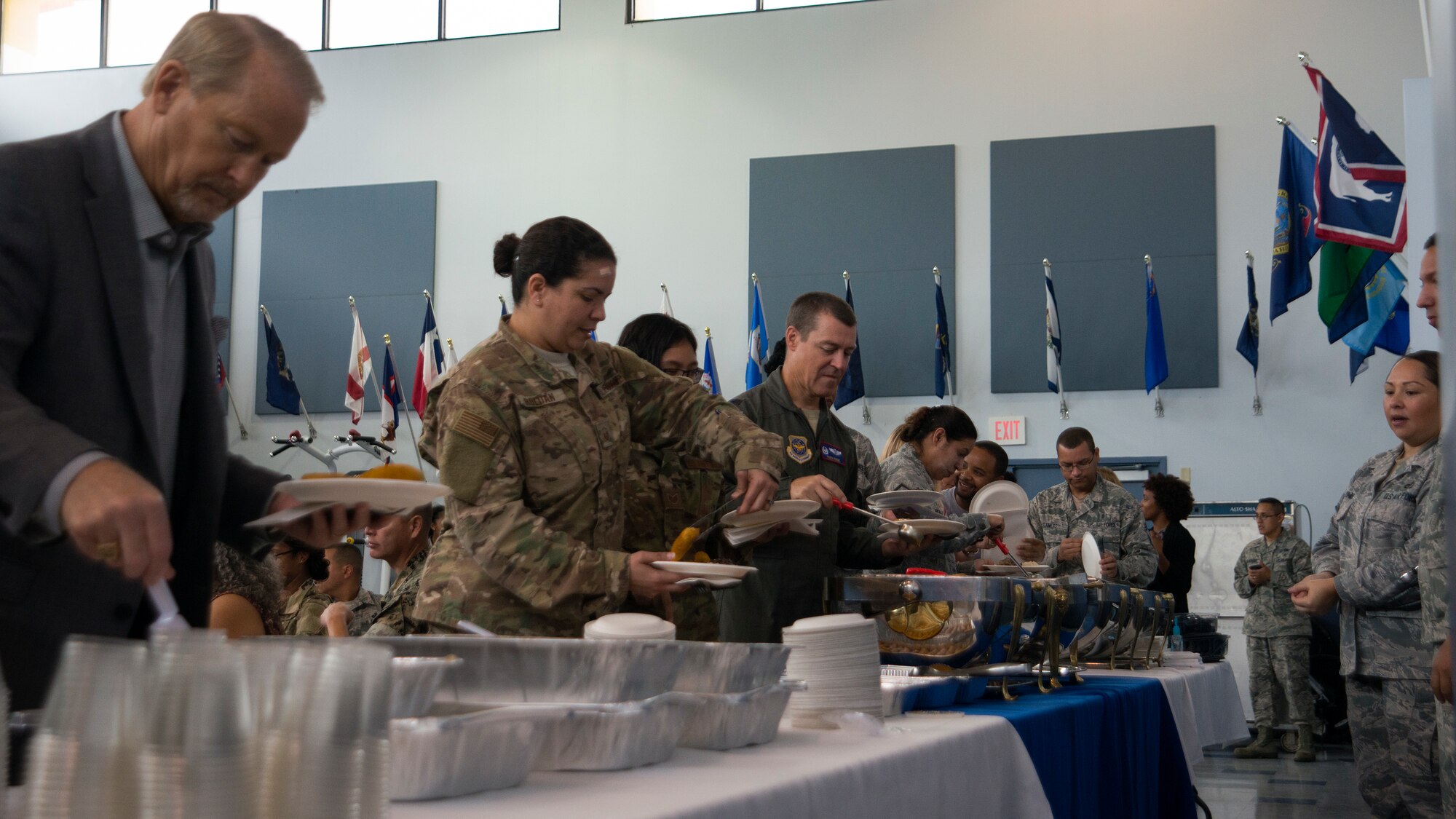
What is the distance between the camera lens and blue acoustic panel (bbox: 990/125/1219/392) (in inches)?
390

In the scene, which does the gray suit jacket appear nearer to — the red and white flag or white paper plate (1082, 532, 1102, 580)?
white paper plate (1082, 532, 1102, 580)

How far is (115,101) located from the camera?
Result: 1252 centimetres

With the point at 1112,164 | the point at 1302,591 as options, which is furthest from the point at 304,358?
the point at 1302,591

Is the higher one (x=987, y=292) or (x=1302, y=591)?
(x=987, y=292)

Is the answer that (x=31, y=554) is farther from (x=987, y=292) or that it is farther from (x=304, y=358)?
(x=304, y=358)

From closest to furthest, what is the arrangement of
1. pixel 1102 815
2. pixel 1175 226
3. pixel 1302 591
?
pixel 1102 815, pixel 1302 591, pixel 1175 226

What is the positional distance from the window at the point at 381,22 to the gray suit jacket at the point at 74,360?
11.5m

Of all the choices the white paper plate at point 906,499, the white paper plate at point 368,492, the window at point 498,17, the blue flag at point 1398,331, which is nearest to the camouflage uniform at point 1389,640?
the white paper plate at point 906,499

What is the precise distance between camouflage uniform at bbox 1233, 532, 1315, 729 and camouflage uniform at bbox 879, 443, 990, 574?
151 inches

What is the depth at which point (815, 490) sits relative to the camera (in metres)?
2.37

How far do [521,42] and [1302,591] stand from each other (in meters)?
9.78

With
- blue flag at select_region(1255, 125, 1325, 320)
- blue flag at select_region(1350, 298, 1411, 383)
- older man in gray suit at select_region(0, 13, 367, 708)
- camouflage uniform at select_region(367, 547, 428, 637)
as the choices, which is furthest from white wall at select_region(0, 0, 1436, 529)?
older man in gray suit at select_region(0, 13, 367, 708)

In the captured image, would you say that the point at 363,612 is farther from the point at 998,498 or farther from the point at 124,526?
the point at 124,526

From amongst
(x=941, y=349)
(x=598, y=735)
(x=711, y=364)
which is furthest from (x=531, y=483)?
(x=711, y=364)
